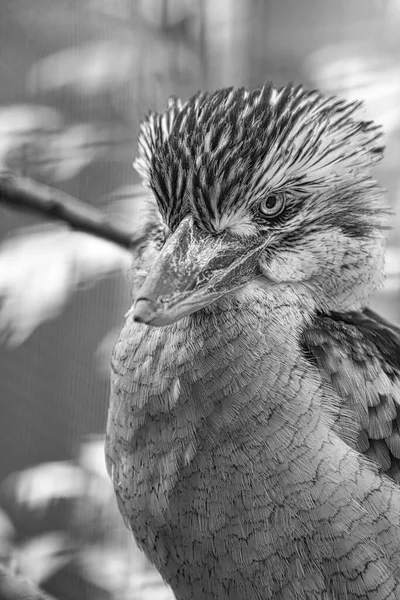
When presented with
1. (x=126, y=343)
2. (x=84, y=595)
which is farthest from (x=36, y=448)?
(x=126, y=343)

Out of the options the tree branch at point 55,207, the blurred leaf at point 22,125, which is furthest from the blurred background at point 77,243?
the tree branch at point 55,207

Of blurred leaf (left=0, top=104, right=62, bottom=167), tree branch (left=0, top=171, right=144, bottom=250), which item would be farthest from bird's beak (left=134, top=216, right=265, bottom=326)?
blurred leaf (left=0, top=104, right=62, bottom=167)

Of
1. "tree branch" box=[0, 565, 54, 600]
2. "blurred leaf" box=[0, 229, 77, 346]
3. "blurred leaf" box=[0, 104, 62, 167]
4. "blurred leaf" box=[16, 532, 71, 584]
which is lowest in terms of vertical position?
"blurred leaf" box=[16, 532, 71, 584]

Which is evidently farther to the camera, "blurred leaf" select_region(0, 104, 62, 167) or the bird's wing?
"blurred leaf" select_region(0, 104, 62, 167)

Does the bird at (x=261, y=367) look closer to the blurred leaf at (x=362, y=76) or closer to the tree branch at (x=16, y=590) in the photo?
the tree branch at (x=16, y=590)

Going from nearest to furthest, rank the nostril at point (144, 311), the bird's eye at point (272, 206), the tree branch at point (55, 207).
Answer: the nostril at point (144, 311), the bird's eye at point (272, 206), the tree branch at point (55, 207)

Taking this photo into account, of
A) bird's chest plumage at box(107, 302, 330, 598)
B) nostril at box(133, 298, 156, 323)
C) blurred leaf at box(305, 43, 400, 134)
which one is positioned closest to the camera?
nostril at box(133, 298, 156, 323)

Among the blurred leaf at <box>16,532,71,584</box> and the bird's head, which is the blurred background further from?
the bird's head

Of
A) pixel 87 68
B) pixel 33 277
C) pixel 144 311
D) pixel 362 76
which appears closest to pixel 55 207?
pixel 33 277
